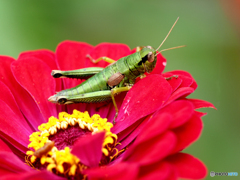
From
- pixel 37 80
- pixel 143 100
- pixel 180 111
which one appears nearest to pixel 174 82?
pixel 143 100

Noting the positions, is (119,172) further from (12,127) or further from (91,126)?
(12,127)

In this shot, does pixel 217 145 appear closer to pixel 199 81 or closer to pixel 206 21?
pixel 199 81

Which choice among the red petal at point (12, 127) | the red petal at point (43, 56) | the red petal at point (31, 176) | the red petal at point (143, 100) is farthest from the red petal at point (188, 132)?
the red petal at point (43, 56)

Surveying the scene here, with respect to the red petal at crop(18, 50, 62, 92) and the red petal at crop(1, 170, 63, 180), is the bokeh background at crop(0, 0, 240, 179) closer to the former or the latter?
the red petal at crop(18, 50, 62, 92)

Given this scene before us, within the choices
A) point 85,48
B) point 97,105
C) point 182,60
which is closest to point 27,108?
point 97,105

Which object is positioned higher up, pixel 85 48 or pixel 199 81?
pixel 85 48
